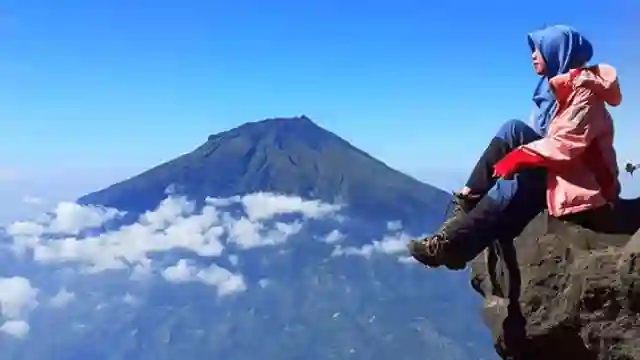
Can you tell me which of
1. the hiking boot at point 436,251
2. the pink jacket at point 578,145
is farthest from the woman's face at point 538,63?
the hiking boot at point 436,251

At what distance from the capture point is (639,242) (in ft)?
17.4

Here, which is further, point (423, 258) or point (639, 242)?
point (423, 258)

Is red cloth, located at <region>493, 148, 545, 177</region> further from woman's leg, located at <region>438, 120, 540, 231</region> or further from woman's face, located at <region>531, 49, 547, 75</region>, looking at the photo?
woman's face, located at <region>531, 49, 547, 75</region>

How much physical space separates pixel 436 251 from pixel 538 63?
1.64 meters

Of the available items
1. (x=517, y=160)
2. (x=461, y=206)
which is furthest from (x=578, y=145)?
(x=461, y=206)

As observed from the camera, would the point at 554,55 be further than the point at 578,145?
Yes

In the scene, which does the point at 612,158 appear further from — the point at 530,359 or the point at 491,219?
the point at 530,359

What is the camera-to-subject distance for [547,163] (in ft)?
18.6

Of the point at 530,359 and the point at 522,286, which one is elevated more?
the point at 522,286

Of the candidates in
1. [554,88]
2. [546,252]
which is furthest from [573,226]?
[554,88]

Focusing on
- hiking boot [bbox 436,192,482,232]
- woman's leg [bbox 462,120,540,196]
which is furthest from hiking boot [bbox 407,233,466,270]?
woman's leg [bbox 462,120,540,196]

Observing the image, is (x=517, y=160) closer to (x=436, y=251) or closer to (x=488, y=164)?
(x=488, y=164)

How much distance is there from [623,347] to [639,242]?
0.72 m

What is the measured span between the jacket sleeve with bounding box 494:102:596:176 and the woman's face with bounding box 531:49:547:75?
0.50 metres
